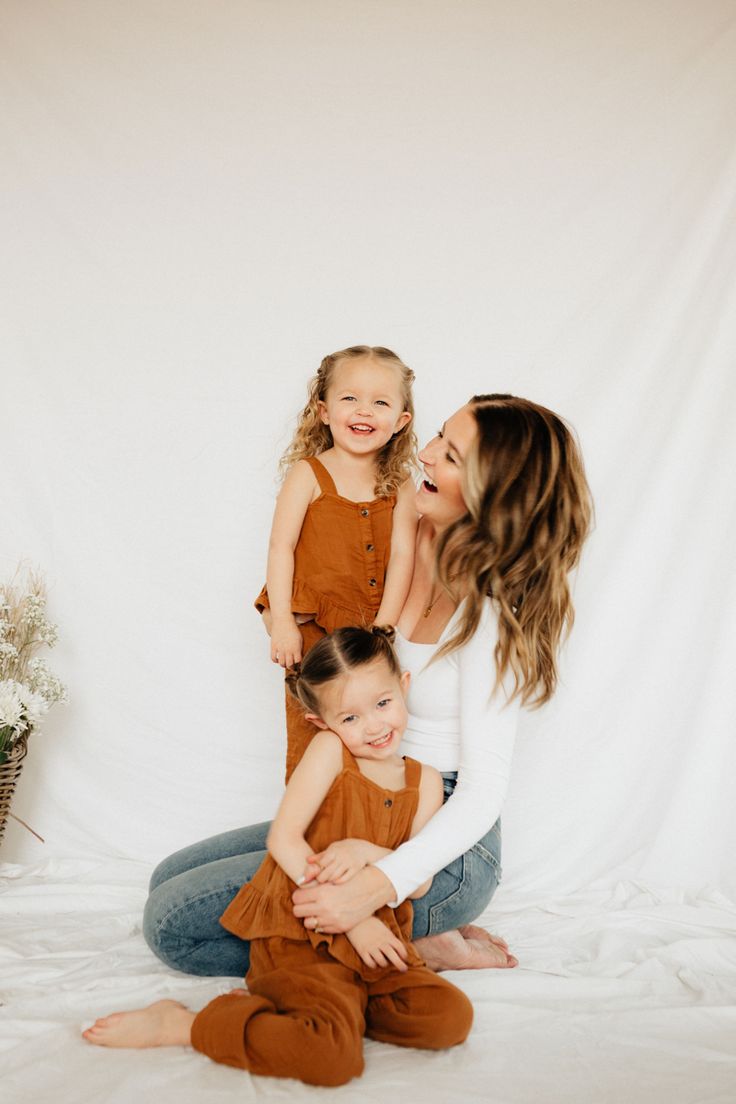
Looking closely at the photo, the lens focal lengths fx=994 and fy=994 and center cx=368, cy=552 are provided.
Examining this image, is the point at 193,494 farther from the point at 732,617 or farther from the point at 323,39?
the point at 732,617

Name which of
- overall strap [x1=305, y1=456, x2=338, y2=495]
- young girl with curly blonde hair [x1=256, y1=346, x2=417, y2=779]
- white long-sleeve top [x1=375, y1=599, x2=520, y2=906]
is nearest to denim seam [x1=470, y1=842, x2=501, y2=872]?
white long-sleeve top [x1=375, y1=599, x2=520, y2=906]

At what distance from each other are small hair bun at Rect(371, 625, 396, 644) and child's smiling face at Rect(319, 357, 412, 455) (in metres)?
0.46

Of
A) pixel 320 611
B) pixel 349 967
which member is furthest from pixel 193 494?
pixel 349 967

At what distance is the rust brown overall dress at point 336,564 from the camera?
83.1 inches

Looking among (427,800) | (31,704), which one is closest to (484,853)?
(427,800)

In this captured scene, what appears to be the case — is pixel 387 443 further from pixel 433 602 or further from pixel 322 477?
pixel 433 602

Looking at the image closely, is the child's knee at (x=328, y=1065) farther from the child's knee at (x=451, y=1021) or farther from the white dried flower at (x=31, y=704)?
the white dried flower at (x=31, y=704)

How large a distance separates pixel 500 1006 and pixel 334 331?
1623mm

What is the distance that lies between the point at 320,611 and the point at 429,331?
0.85 meters

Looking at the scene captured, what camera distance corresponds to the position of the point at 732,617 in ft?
7.84

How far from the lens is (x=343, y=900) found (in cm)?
156

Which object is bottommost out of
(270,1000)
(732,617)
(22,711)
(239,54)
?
(270,1000)

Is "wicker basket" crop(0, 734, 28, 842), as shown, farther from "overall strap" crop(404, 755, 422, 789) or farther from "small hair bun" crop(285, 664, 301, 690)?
"overall strap" crop(404, 755, 422, 789)

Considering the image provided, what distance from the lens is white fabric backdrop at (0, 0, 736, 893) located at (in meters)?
2.42
